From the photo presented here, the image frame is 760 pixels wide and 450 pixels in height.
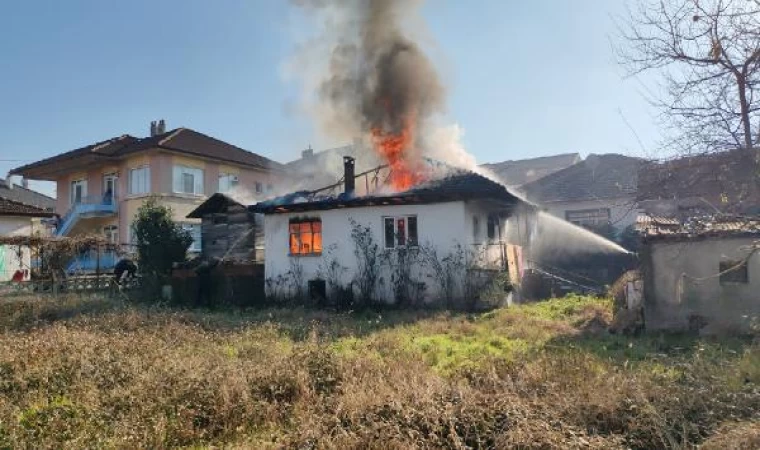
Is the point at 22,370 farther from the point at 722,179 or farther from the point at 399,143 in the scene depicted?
the point at 399,143

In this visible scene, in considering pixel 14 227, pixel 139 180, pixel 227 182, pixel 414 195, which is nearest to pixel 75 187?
pixel 139 180

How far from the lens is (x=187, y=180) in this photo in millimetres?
30781

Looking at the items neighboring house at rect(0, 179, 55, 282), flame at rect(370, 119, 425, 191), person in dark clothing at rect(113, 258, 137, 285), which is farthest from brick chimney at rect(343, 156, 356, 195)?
neighboring house at rect(0, 179, 55, 282)

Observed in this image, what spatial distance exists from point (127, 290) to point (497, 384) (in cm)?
1917

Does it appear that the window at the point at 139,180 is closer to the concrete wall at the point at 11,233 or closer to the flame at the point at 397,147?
the concrete wall at the point at 11,233

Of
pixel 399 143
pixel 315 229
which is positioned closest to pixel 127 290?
pixel 315 229

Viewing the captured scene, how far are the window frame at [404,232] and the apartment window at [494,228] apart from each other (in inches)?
132

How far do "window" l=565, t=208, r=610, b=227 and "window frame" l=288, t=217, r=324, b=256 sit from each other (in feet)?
51.0

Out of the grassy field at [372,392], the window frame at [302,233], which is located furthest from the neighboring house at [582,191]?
the grassy field at [372,392]

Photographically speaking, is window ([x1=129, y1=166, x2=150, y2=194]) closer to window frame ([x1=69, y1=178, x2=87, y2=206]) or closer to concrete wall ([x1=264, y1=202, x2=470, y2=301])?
window frame ([x1=69, y1=178, x2=87, y2=206])

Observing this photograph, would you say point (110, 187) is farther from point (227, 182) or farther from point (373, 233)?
Answer: point (373, 233)

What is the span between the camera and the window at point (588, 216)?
2833 centimetres

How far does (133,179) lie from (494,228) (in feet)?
70.0

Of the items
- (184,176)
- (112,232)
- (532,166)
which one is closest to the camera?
(184,176)
